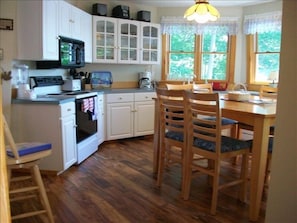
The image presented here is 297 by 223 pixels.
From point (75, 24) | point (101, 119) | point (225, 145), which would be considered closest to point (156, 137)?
point (225, 145)

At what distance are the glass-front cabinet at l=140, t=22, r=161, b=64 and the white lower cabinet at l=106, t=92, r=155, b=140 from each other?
0.70 m

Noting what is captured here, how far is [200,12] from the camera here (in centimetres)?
306

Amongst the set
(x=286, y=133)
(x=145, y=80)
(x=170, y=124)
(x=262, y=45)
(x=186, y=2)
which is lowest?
(x=170, y=124)

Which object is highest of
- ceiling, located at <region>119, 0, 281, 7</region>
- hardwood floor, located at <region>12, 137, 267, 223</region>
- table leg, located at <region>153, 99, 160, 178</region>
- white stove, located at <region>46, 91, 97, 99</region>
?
ceiling, located at <region>119, 0, 281, 7</region>

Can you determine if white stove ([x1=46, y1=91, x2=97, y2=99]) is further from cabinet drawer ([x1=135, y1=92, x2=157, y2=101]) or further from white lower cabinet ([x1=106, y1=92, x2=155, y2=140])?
cabinet drawer ([x1=135, y1=92, x2=157, y2=101])

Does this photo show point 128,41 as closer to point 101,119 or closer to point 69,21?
point 69,21

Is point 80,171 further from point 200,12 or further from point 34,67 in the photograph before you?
point 200,12

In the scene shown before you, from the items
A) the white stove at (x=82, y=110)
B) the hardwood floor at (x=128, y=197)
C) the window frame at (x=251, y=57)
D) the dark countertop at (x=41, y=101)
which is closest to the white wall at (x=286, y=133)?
the hardwood floor at (x=128, y=197)

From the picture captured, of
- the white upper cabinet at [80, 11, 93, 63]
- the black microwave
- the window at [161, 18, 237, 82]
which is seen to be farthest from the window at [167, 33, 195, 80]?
the black microwave

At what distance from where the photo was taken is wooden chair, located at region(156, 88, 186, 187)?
8.45 ft

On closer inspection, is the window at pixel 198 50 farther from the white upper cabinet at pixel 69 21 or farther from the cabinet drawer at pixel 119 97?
the white upper cabinet at pixel 69 21

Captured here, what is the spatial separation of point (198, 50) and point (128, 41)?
139cm

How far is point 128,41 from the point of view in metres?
4.84

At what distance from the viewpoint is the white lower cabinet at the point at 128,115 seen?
443cm
